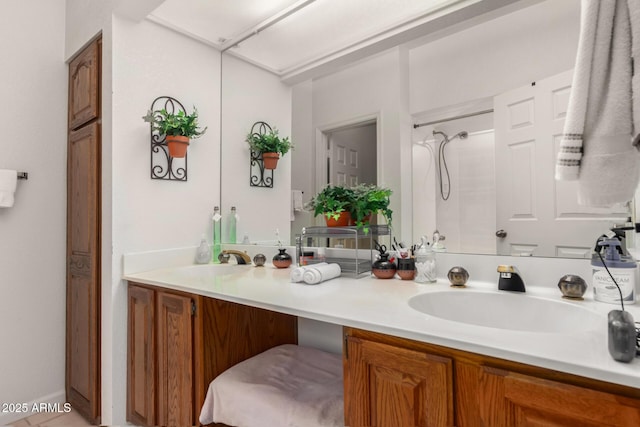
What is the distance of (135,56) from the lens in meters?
1.76

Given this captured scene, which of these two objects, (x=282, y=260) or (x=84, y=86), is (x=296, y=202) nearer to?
(x=282, y=260)

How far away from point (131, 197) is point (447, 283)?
1562 mm

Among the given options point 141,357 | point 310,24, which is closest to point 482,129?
point 310,24

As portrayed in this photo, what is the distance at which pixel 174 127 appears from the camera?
70.9 inches

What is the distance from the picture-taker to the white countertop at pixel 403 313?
0.62m

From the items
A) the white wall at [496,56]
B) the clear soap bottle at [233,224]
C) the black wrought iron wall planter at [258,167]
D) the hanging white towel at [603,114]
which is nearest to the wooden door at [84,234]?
the clear soap bottle at [233,224]

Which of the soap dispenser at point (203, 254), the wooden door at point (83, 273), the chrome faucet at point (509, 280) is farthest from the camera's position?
the soap dispenser at point (203, 254)

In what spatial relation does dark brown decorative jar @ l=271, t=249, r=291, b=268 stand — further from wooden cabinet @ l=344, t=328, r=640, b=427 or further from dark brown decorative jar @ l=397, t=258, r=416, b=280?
wooden cabinet @ l=344, t=328, r=640, b=427

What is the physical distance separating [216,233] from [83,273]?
29.3 inches

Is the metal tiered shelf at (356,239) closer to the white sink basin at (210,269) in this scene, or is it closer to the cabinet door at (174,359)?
the white sink basin at (210,269)

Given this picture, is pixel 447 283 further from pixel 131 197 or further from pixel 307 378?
pixel 131 197

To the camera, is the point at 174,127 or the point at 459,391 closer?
the point at 459,391

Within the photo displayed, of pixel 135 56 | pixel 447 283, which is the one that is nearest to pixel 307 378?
pixel 447 283

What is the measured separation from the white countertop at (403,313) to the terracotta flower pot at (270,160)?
2.27 feet
